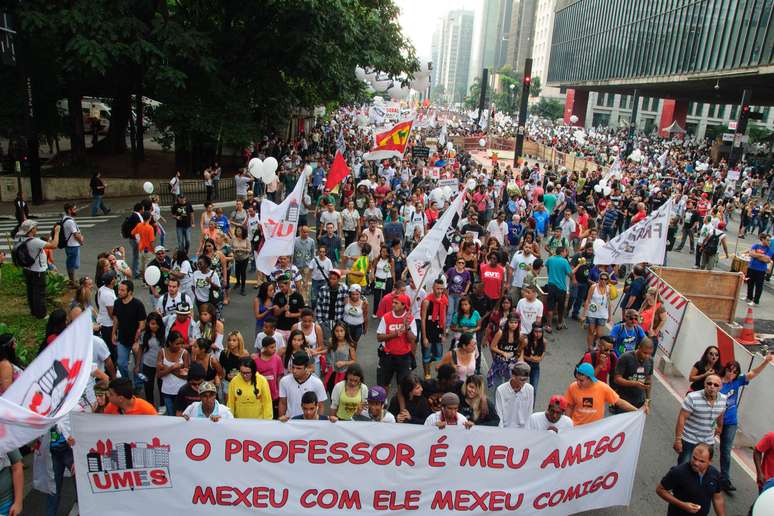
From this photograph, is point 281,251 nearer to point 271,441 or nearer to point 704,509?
point 271,441

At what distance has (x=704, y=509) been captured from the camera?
16.7ft

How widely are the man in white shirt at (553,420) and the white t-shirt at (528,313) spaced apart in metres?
2.85

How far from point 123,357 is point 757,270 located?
42.8 ft

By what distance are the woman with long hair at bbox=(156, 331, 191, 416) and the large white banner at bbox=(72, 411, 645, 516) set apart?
1386 millimetres

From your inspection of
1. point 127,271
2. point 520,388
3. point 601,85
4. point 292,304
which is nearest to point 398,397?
point 520,388

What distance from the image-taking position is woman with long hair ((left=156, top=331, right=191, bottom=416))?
6559mm

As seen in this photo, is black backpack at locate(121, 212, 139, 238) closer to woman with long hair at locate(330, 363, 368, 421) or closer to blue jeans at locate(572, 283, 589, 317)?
woman with long hair at locate(330, 363, 368, 421)

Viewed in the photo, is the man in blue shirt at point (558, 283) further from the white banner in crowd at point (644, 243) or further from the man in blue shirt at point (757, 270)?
the man in blue shirt at point (757, 270)

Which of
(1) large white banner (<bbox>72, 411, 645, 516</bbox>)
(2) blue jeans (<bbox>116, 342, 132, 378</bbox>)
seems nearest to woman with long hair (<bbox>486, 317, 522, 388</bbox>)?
(1) large white banner (<bbox>72, 411, 645, 516</bbox>)

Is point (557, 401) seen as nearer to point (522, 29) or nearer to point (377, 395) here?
point (377, 395)

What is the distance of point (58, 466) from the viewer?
5.32 metres

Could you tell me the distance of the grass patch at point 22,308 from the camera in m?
9.02

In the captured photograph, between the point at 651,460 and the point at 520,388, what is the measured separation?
2212 mm

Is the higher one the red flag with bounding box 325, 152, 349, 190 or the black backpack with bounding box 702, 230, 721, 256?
the red flag with bounding box 325, 152, 349, 190
